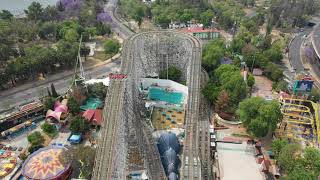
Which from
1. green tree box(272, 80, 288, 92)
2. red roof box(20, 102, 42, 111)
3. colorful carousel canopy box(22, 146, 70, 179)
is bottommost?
colorful carousel canopy box(22, 146, 70, 179)

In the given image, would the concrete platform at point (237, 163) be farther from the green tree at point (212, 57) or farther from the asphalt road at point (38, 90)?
the asphalt road at point (38, 90)

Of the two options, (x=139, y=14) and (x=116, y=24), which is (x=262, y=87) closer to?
(x=139, y=14)

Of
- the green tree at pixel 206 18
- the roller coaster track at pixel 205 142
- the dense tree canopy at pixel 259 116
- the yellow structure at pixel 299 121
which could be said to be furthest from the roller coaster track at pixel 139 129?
the green tree at pixel 206 18

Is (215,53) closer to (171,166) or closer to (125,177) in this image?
(171,166)

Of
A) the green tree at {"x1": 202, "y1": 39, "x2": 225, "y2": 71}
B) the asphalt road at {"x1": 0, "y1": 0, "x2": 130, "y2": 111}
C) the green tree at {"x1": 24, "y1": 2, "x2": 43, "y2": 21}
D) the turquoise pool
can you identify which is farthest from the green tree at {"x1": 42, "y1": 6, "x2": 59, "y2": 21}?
the turquoise pool

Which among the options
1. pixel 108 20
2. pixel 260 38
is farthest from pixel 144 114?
pixel 108 20

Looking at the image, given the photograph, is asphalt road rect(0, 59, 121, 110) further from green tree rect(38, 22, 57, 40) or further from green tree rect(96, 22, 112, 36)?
green tree rect(38, 22, 57, 40)
